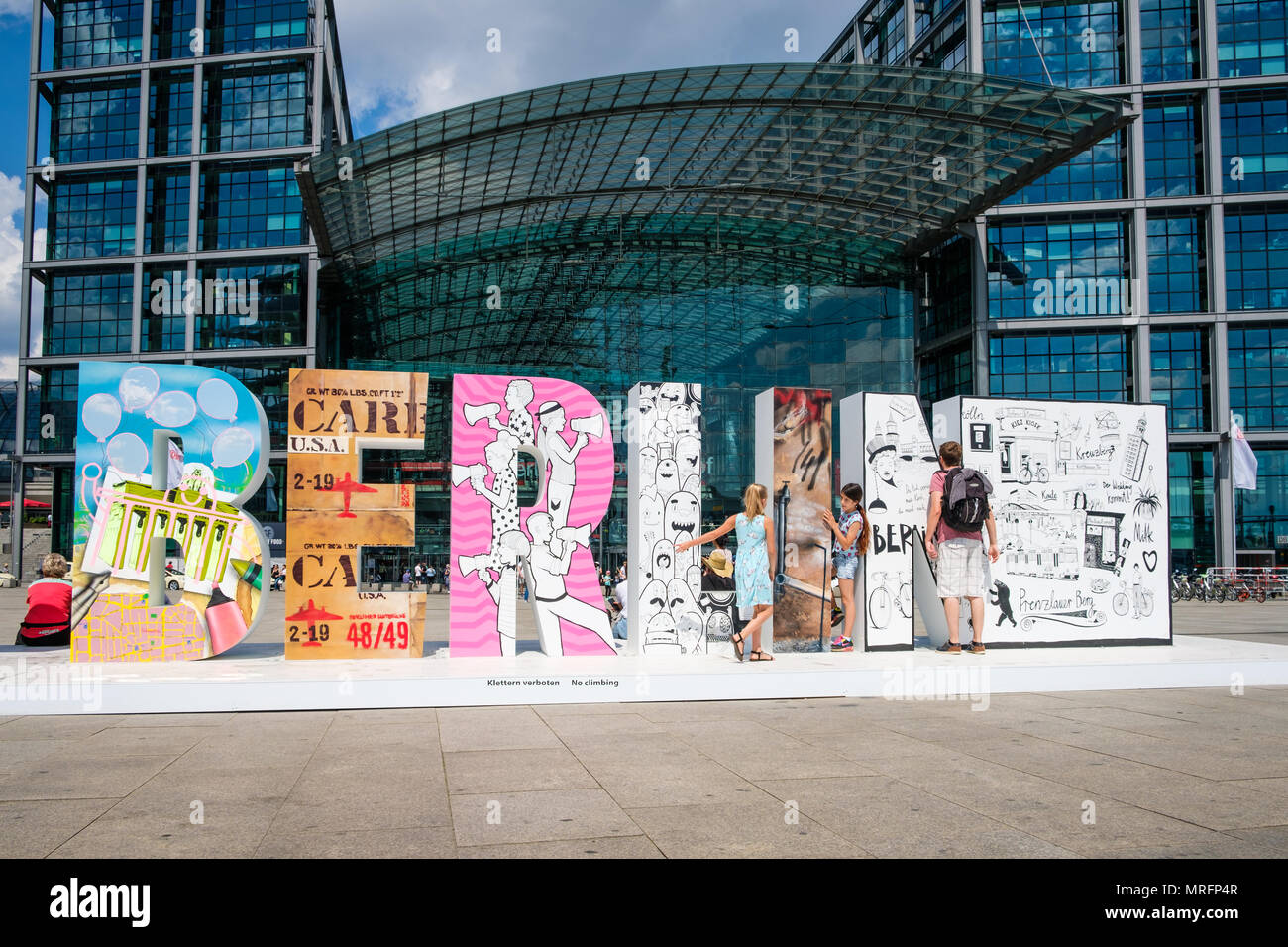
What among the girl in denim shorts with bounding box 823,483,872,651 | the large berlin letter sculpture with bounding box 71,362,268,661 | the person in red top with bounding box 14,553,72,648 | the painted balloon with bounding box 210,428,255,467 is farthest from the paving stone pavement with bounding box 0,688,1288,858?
the person in red top with bounding box 14,553,72,648

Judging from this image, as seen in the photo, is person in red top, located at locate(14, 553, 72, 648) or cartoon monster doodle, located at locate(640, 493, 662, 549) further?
person in red top, located at locate(14, 553, 72, 648)

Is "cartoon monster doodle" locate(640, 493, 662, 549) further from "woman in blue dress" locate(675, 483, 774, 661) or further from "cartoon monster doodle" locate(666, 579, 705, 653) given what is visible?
"woman in blue dress" locate(675, 483, 774, 661)

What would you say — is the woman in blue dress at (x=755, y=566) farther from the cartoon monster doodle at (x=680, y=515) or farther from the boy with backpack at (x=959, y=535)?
the boy with backpack at (x=959, y=535)

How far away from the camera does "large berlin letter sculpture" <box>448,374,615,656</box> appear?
1080cm

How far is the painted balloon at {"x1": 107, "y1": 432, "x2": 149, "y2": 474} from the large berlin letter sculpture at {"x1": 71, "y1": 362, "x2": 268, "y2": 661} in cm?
1

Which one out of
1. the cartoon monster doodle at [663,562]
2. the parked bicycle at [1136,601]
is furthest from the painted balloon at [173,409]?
the parked bicycle at [1136,601]

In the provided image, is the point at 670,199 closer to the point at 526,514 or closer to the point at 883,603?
the point at 526,514

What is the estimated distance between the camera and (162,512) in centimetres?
1053

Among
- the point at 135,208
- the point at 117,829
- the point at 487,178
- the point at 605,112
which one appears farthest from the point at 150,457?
the point at 135,208

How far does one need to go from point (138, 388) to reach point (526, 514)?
14.3 feet

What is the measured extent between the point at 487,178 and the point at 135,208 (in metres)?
20.0

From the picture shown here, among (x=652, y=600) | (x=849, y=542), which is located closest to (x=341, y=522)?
(x=652, y=600)

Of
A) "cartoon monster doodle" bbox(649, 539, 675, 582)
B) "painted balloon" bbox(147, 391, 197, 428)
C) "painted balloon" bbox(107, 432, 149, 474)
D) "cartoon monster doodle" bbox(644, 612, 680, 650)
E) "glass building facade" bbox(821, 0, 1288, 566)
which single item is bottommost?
"cartoon monster doodle" bbox(644, 612, 680, 650)
